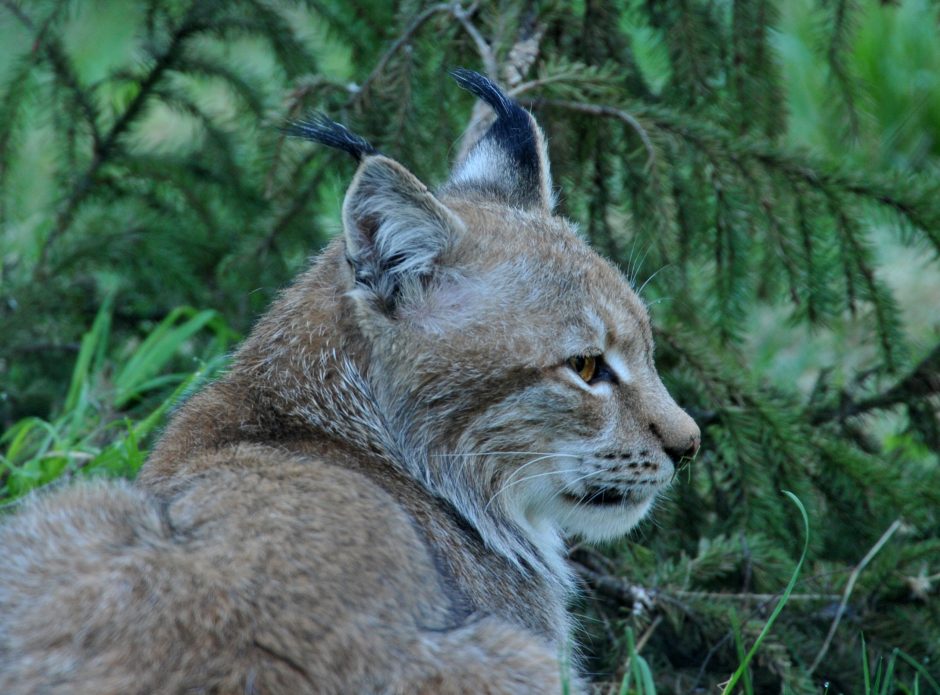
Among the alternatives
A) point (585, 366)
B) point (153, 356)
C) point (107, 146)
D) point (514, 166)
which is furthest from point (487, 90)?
point (107, 146)

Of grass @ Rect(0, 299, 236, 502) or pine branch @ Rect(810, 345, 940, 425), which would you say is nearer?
grass @ Rect(0, 299, 236, 502)

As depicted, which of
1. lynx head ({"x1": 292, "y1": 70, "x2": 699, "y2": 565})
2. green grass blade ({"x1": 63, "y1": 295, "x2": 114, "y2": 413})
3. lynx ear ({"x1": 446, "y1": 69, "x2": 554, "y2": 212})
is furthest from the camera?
green grass blade ({"x1": 63, "y1": 295, "x2": 114, "y2": 413})

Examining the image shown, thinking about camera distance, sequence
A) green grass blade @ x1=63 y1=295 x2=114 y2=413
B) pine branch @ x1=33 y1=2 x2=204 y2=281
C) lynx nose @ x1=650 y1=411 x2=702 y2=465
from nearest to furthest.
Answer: lynx nose @ x1=650 y1=411 x2=702 y2=465, green grass blade @ x1=63 y1=295 x2=114 y2=413, pine branch @ x1=33 y1=2 x2=204 y2=281

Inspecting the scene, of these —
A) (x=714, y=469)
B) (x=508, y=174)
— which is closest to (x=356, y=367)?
(x=508, y=174)

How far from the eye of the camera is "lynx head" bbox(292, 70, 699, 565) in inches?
139

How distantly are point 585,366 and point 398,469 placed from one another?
2.18 ft

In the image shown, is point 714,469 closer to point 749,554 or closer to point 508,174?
point 749,554

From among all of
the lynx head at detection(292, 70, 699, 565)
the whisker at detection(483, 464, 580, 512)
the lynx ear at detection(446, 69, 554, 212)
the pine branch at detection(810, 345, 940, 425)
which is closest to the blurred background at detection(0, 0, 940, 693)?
the pine branch at detection(810, 345, 940, 425)

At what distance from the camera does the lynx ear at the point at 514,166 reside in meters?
4.22

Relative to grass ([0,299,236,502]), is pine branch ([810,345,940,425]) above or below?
above

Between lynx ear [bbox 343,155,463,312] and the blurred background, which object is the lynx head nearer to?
lynx ear [bbox 343,155,463,312]

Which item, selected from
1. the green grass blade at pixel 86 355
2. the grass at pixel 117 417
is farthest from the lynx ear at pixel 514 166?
the green grass blade at pixel 86 355

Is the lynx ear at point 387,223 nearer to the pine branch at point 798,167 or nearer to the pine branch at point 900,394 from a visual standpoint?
the pine branch at point 798,167

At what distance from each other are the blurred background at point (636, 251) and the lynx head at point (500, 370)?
1.98 ft
